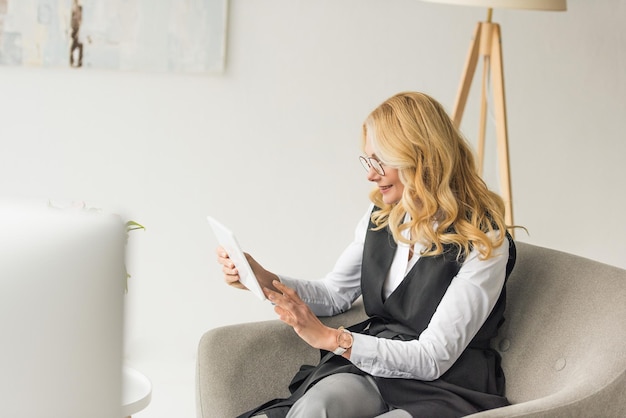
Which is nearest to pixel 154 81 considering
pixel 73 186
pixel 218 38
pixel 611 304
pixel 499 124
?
pixel 218 38

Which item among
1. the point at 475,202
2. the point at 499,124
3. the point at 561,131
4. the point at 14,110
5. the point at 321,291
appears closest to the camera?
the point at 475,202

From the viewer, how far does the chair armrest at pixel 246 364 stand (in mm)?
1964

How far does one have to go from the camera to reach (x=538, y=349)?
6.22 ft

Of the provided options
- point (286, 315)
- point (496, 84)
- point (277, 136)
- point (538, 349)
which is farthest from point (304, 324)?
point (277, 136)

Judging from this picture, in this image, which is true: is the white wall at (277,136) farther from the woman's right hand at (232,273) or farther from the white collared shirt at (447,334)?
the white collared shirt at (447,334)

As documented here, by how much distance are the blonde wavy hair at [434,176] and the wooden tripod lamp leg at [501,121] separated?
31.1 inches

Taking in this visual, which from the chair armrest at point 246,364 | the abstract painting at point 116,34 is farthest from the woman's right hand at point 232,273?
the abstract painting at point 116,34

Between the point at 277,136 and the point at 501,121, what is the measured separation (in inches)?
35.1

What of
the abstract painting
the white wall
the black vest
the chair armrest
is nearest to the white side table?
the chair armrest

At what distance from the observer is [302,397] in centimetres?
182

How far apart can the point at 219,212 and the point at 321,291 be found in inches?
46.4

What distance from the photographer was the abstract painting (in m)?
Result: 2.89

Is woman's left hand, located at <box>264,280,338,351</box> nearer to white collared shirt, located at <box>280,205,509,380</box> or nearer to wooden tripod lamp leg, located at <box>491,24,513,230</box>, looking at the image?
white collared shirt, located at <box>280,205,509,380</box>

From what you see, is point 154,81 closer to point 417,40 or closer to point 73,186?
point 73,186
